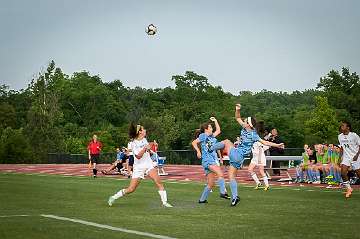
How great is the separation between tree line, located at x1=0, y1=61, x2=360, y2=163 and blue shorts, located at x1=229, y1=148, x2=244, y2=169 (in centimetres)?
5223

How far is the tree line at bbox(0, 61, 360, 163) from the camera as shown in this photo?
3273 inches

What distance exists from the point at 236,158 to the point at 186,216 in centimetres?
328

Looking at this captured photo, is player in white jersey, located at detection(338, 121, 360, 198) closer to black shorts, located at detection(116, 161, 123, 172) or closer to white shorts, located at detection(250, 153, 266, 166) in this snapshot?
white shorts, located at detection(250, 153, 266, 166)

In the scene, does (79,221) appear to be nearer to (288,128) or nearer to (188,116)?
(288,128)

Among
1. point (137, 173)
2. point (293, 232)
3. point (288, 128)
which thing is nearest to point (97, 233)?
point (293, 232)

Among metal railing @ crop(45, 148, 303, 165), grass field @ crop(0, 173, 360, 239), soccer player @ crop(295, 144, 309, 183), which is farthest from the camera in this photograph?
metal railing @ crop(45, 148, 303, 165)

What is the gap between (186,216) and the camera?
1318 cm

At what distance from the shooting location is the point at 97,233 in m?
10.4

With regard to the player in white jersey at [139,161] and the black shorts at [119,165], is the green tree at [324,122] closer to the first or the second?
the black shorts at [119,165]

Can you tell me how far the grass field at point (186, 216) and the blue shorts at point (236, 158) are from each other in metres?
0.97

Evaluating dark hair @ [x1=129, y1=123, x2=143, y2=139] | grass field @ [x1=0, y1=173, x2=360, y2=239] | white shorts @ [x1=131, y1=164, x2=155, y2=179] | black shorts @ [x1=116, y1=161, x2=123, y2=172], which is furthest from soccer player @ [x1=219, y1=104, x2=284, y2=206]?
black shorts @ [x1=116, y1=161, x2=123, y2=172]

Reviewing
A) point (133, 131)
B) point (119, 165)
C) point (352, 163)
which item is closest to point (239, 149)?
point (133, 131)

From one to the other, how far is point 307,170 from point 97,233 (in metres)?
17.8

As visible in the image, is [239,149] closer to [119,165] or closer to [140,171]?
Result: [140,171]
